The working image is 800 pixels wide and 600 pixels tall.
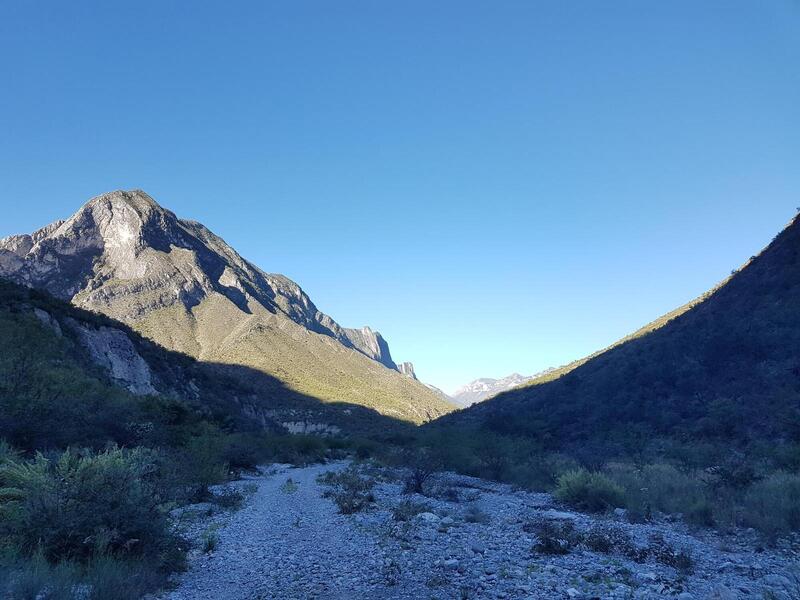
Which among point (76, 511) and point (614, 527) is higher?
point (76, 511)

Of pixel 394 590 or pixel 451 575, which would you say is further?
pixel 451 575

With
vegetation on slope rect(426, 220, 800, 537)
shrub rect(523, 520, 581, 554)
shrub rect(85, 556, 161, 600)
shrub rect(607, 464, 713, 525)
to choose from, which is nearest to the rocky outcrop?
vegetation on slope rect(426, 220, 800, 537)

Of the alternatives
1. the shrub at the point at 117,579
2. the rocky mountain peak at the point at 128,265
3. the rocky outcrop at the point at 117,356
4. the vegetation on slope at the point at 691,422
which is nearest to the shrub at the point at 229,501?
the shrub at the point at 117,579

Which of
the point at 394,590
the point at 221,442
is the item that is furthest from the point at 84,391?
the point at 394,590

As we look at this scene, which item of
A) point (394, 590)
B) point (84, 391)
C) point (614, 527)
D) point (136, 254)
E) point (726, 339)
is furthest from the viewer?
point (136, 254)

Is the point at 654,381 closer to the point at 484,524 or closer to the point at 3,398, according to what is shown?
the point at 484,524

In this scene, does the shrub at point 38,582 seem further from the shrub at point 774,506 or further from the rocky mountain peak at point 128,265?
the rocky mountain peak at point 128,265

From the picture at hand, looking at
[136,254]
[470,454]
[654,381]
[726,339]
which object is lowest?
[470,454]

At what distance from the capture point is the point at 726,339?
31891mm

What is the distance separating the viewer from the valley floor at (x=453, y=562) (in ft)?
22.7

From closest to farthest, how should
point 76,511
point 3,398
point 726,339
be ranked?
point 76,511, point 3,398, point 726,339

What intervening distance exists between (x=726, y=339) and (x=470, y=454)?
19.1 m

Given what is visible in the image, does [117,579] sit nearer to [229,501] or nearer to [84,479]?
[84,479]

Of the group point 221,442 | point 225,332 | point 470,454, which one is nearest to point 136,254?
point 225,332
